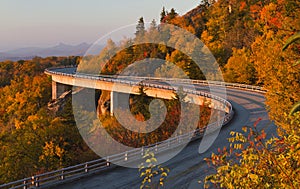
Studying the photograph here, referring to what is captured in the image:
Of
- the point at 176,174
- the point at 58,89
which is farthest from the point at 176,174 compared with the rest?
the point at 58,89

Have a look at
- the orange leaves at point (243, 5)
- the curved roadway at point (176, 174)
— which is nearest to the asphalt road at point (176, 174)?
the curved roadway at point (176, 174)

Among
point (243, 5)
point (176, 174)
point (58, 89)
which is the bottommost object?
point (58, 89)

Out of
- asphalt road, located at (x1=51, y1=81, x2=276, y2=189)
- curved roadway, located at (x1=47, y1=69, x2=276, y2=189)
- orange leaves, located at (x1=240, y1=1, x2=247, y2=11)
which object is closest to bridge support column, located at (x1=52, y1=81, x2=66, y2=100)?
orange leaves, located at (x1=240, y1=1, x2=247, y2=11)

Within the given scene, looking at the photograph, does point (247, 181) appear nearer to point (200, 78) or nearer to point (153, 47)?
point (200, 78)

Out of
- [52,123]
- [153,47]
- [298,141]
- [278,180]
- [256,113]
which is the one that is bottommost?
[52,123]

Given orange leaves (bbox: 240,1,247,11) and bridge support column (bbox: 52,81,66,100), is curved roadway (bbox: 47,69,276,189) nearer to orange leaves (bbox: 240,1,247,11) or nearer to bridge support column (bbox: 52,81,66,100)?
bridge support column (bbox: 52,81,66,100)

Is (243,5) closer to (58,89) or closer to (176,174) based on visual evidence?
(58,89)

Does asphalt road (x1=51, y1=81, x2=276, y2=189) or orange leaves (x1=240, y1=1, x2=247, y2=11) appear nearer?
asphalt road (x1=51, y1=81, x2=276, y2=189)

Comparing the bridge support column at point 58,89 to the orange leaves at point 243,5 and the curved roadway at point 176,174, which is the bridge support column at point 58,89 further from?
the curved roadway at point 176,174

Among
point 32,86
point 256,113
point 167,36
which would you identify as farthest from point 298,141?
point 32,86

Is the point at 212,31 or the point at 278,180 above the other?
the point at 212,31

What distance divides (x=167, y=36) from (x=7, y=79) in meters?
84.2

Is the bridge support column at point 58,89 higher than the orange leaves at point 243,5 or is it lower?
lower

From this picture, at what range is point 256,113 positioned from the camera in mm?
35875
